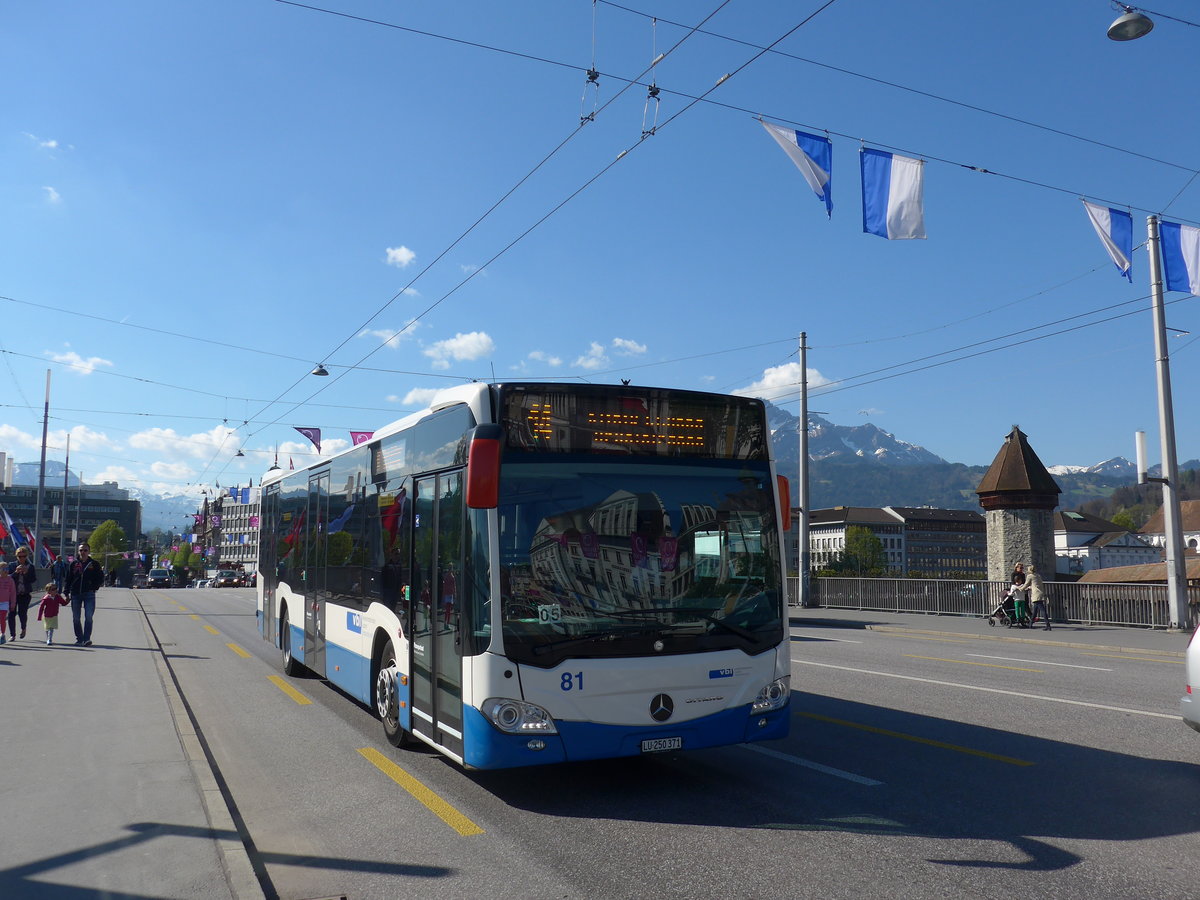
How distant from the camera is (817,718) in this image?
977cm

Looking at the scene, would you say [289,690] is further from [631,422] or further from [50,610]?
[50,610]

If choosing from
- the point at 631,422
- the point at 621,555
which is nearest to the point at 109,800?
the point at 621,555

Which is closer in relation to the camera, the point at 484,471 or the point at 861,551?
the point at 484,471

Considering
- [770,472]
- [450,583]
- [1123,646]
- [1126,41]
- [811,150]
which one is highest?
[1126,41]

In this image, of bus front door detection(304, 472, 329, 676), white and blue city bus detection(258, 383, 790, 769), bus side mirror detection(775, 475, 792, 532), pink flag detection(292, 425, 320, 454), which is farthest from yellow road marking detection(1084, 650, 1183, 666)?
pink flag detection(292, 425, 320, 454)

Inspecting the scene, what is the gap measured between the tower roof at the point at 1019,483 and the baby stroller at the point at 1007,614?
7.32 meters

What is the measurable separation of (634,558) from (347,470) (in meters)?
4.95

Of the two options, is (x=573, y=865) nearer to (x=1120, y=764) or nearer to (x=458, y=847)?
(x=458, y=847)

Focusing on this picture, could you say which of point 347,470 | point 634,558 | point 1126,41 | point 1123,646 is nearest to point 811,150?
point 1126,41

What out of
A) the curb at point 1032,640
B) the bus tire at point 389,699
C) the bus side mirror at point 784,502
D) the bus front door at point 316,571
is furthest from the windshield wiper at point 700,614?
the curb at point 1032,640

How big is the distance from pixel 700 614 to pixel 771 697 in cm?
88

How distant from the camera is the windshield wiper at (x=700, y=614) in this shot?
6600mm

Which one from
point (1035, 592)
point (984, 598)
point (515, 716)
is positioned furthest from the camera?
point (984, 598)

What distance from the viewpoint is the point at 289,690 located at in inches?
487
